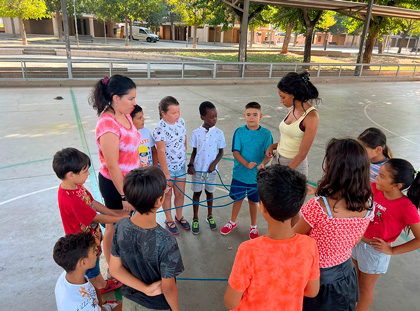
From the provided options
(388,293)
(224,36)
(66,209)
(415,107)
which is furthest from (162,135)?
(224,36)

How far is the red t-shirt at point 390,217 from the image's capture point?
1929 mm

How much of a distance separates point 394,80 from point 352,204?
17.6 metres

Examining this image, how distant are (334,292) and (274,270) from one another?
1.95 ft

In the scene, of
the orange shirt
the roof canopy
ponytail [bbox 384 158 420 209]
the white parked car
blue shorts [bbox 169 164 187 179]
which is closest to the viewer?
the orange shirt

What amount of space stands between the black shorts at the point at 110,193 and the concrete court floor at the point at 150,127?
84cm

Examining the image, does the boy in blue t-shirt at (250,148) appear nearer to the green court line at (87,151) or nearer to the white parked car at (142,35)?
the green court line at (87,151)

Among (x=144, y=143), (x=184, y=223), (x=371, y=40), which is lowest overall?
(x=184, y=223)

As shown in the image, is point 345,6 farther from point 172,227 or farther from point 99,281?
point 99,281

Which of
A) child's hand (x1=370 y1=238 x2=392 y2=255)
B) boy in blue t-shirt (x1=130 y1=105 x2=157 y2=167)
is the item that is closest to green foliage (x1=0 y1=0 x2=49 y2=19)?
boy in blue t-shirt (x1=130 y1=105 x2=157 y2=167)

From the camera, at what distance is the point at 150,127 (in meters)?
6.70

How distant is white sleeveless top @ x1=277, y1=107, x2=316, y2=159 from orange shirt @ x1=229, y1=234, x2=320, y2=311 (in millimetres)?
1488

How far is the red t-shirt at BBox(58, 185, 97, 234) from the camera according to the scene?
6.81 feet

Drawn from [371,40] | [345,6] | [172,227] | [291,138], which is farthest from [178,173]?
[371,40]

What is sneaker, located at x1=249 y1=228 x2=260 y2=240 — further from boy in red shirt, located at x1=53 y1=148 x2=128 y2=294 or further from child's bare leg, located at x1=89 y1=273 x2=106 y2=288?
boy in red shirt, located at x1=53 y1=148 x2=128 y2=294
